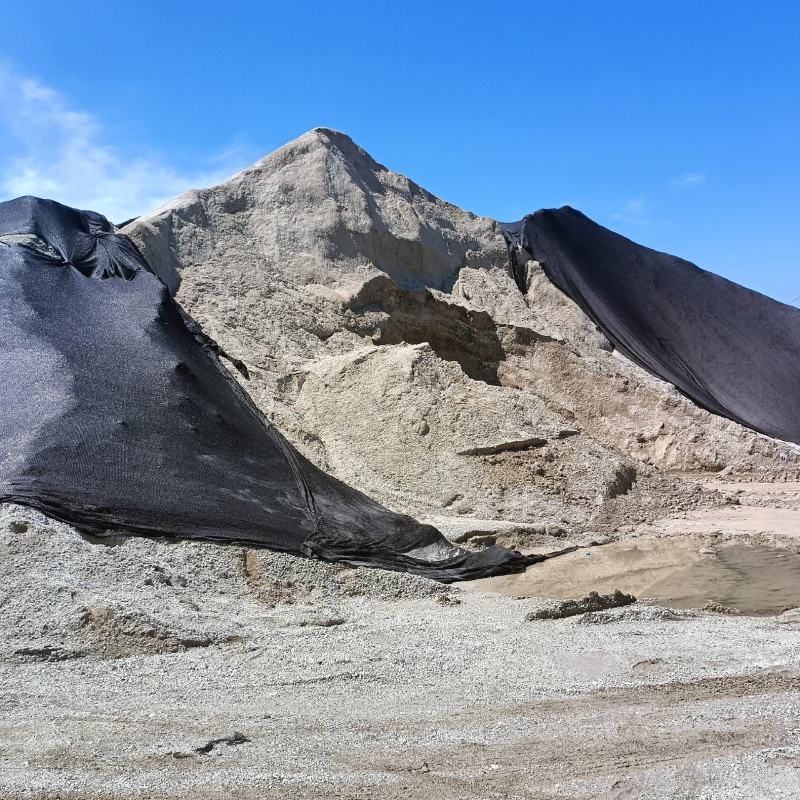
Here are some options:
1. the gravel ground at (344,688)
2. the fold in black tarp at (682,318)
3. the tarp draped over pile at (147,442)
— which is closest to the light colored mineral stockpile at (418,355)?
the fold in black tarp at (682,318)

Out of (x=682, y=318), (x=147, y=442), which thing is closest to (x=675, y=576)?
(x=147, y=442)

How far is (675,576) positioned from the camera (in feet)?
21.9

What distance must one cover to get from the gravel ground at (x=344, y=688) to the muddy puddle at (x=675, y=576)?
564mm

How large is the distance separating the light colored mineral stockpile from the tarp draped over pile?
1.19 meters

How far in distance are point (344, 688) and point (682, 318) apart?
13533 millimetres

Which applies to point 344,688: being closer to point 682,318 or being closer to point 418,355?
point 418,355

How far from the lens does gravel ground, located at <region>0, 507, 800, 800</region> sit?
127 inches

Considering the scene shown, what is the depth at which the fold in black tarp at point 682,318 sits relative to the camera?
15117mm

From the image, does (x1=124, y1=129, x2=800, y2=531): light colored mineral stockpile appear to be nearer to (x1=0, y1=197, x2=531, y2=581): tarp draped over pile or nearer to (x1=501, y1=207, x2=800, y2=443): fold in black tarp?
(x1=501, y1=207, x2=800, y2=443): fold in black tarp

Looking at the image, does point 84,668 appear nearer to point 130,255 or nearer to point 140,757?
point 140,757

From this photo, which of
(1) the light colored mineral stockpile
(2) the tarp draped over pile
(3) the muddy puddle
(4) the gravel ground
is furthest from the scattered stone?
(1) the light colored mineral stockpile

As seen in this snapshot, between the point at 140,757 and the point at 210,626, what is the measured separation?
5.04 ft

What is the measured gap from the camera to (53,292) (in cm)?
841

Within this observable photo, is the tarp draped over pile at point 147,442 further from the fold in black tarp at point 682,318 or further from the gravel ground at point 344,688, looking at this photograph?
the fold in black tarp at point 682,318
